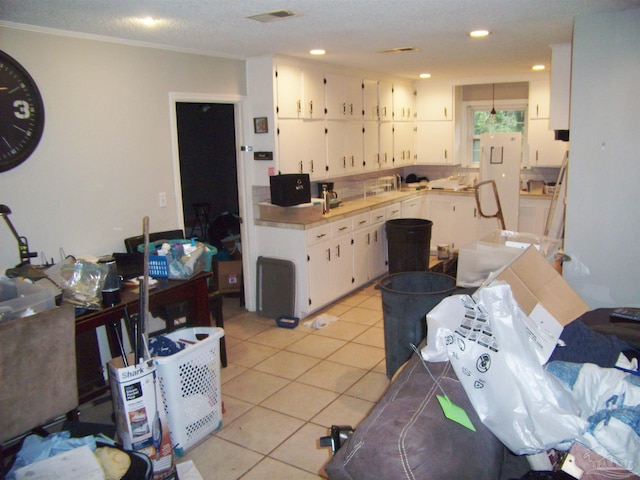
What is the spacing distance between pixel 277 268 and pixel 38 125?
7.67 ft

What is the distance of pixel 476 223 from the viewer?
22.6 feet

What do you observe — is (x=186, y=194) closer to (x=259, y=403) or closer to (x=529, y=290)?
(x=259, y=403)

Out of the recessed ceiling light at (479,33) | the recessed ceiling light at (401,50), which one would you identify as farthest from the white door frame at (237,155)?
the recessed ceiling light at (479,33)

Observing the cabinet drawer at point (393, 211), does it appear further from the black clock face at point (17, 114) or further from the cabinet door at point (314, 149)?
the black clock face at point (17, 114)

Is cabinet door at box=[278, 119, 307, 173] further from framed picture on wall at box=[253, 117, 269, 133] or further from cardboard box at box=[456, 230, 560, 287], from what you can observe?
cardboard box at box=[456, 230, 560, 287]

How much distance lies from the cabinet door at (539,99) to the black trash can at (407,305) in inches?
162

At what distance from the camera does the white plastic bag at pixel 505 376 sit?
1.80 meters

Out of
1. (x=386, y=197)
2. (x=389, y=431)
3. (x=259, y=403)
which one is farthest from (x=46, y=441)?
(x=386, y=197)

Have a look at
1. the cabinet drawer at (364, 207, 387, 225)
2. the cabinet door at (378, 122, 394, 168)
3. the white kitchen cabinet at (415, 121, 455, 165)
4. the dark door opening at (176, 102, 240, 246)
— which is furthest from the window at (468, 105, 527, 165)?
the dark door opening at (176, 102, 240, 246)

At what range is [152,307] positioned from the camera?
11.2 ft

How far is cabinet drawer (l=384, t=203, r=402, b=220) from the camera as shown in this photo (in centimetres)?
621

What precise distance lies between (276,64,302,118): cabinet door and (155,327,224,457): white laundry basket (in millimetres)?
2438

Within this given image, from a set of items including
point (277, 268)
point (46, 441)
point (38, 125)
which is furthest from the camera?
point (277, 268)

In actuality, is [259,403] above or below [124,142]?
below
